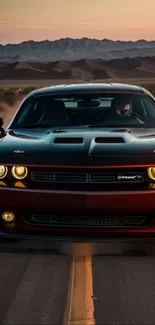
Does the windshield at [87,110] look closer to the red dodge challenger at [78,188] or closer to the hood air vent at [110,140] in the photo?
the hood air vent at [110,140]

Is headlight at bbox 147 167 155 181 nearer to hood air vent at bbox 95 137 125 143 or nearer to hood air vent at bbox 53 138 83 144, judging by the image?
hood air vent at bbox 95 137 125 143

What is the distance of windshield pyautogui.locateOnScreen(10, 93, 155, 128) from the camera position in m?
7.19

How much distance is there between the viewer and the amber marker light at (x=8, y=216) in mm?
5316

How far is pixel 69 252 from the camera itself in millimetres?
5195

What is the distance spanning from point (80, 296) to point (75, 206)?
2.28 ft

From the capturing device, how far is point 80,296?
4965 millimetres

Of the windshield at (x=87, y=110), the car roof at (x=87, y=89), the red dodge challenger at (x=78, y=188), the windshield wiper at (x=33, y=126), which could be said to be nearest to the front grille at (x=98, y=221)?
the red dodge challenger at (x=78, y=188)

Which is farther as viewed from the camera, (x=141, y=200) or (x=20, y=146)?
(x=20, y=146)

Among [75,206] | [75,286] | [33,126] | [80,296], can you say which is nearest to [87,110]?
[33,126]

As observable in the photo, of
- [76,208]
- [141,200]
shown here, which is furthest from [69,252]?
[141,200]

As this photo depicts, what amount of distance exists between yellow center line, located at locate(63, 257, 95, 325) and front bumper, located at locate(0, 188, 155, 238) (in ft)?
1.45

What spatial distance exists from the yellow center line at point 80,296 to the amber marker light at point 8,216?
2.38 feet

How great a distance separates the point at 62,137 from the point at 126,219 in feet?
3.43

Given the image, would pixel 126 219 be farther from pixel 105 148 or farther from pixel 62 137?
pixel 62 137
